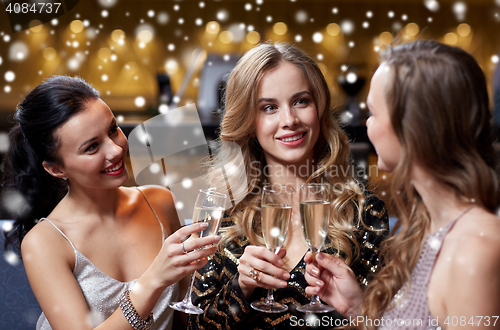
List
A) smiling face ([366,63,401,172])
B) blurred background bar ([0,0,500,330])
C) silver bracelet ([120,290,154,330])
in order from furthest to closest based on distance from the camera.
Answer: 1. blurred background bar ([0,0,500,330])
2. silver bracelet ([120,290,154,330])
3. smiling face ([366,63,401,172])

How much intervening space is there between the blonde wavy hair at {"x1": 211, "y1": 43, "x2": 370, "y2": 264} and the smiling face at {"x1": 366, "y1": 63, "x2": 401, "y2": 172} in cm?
57

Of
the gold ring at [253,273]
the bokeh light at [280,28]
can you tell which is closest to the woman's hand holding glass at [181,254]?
the gold ring at [253,273]

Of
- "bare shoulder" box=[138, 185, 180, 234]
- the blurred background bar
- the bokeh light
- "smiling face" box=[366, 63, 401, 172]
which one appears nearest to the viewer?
"smiling face" box=[366, 63, 401, 172]

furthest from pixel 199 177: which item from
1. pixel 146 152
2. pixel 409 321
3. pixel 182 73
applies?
pixel 182 73

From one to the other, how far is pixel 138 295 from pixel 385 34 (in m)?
4.36

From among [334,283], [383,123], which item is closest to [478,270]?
[383,123]

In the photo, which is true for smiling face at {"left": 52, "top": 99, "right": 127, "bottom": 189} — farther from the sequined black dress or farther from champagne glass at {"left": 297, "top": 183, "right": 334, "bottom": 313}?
champagne glass at {"left": 297, "top": 183, "right": 334, "bottom": 313}

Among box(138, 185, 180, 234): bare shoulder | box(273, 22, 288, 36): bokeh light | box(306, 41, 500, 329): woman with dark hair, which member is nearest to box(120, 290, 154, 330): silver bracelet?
box(138, 185, 180, 234): bare shoulder

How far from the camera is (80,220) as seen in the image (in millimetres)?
1594

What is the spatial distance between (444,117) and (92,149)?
1071 millimetres

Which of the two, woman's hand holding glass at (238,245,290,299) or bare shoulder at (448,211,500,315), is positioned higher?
bare shoulder at (448,211,500,315)

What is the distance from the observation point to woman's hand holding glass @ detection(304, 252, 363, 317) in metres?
1.18

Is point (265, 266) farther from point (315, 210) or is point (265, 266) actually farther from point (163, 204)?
point (163, 204)

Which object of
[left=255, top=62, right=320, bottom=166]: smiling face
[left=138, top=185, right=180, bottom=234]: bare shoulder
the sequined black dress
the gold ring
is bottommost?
the sequined black dress
